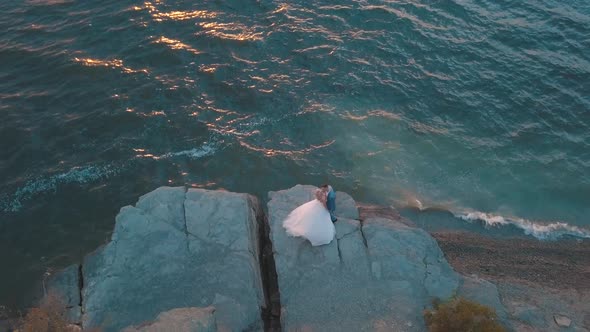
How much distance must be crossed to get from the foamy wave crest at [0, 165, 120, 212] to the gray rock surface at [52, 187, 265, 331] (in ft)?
13.5

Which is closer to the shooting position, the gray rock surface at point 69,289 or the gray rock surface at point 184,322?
the gray rock surface at point 184,322

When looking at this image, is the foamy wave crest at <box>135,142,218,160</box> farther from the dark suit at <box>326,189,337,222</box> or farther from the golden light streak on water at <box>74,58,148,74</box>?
the dark suit at <box>326,189,337,222</box>

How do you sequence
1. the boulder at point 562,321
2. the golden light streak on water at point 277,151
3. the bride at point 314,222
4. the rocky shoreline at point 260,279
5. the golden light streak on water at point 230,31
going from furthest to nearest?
the golden light streak on water at point 230,31, the golden light streak on water at point 277,151, the bride at point 314,222, the boulder at point 562,321, the rocky shoreline at point 260,279

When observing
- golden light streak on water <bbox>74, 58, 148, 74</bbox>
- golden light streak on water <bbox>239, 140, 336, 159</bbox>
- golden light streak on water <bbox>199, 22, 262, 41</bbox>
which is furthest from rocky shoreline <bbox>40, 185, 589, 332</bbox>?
golden light streak on water <bbox>199, 22, 262, 41</bbox>

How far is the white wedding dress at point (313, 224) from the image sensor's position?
495 inches

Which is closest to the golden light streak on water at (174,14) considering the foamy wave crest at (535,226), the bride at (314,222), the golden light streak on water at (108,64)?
the golden light streak on water at (108,64)

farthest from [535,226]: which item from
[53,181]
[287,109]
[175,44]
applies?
[53,181]

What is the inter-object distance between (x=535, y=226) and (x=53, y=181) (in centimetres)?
1612

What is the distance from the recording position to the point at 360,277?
39.6 feet

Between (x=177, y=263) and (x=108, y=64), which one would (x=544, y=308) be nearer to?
(x=177, y=263)

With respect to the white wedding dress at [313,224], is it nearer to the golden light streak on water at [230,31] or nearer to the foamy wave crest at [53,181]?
the foamy wave crest at [53,181]

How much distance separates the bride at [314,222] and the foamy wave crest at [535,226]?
5.91 meters

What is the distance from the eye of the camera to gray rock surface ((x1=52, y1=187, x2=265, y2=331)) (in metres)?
11.2

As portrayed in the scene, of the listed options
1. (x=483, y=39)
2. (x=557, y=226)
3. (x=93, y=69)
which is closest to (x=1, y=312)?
(x=93, y=69)
